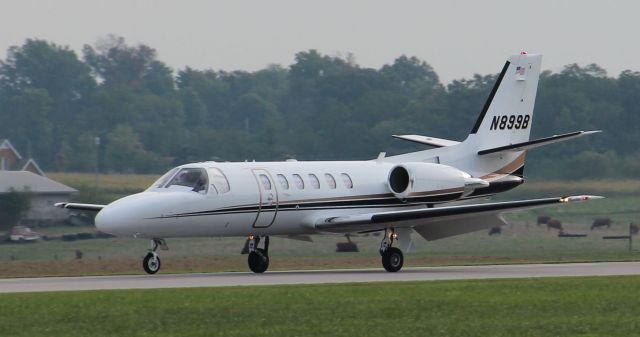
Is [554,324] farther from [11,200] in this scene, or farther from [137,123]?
[137,123]

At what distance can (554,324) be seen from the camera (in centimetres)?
1869

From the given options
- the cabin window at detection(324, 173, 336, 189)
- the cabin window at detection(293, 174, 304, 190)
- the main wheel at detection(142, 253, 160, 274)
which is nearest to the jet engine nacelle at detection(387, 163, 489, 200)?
the cabin window at detection(324, 173, 336, 189)

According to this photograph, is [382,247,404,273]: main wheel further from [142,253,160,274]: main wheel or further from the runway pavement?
[142,253,160,274]: main wheel

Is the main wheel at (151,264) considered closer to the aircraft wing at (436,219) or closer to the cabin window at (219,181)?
the cabin window at (219,181)

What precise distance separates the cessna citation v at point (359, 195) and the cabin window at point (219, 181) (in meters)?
0.03

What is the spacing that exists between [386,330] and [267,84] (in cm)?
11612

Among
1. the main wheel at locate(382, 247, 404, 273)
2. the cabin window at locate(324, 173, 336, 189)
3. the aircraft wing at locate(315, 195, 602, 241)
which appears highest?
the cabin window at locate(324, 173, 336, 189)

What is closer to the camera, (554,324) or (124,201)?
(554,324)

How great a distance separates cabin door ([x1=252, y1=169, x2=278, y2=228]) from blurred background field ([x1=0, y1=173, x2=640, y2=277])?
3.84 m

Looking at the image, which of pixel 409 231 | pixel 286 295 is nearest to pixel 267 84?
pixel 409 231

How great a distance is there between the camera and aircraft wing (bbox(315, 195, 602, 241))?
31188 mm

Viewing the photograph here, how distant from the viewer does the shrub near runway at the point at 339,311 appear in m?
18.3

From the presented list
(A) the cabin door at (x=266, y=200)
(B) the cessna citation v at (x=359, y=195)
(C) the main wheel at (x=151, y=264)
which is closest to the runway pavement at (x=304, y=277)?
(C) the main wheel at (x=151, y=264)

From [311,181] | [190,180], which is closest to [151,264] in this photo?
[190,180]
